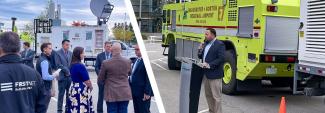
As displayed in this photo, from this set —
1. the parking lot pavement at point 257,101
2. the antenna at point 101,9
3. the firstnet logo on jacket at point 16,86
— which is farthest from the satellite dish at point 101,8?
the parking lot pavement at point 257,101

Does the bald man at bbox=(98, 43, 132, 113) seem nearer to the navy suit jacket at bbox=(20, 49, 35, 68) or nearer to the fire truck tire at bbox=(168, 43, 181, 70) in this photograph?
the navy suit jacket at bbox=(20, 49, 35, 68)

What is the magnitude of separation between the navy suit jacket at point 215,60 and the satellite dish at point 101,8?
3.04 m

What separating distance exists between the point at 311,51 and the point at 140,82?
3208 millimetres

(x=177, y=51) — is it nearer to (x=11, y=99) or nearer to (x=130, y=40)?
(x=130, y=40)

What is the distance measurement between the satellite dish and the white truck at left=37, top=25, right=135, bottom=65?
140 mm

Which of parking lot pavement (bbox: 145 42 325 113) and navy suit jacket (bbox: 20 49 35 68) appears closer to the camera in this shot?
navy suit jacket (bbox: 20 49 35 68)

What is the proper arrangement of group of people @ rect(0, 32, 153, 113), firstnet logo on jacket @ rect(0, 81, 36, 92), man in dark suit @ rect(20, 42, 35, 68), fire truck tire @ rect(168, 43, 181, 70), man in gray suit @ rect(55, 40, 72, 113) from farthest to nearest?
fire truck tire @ rect(168, 43, 181, 70), man in gray suit @ rect(55, 40, 72, 113), group of people @ rect(0, 32, 153, 113), man in dark suit @ rect(20, 42, 35, 68), firstnet logo on jacket @ rect(0, 81, 36, 92)

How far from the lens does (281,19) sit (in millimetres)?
9141

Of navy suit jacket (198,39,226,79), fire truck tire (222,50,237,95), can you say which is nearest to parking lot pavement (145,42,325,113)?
fire truck tire (222,50,237,95)

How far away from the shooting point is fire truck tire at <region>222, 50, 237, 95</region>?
10.1 metres

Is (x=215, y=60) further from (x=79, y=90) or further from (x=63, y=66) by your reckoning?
(x=63, y=66)

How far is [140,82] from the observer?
21.8 feet

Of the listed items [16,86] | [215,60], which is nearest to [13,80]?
[16,86]

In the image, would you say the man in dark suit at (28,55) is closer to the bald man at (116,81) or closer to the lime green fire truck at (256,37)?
the bald man at (116,81)
